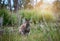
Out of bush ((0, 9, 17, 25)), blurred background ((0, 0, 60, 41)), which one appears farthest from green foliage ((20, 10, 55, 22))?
bush ((0, 9, 17, 25))

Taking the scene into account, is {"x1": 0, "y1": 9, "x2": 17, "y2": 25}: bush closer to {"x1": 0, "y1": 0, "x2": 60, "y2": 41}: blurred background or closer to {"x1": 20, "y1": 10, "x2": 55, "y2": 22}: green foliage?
{"x1": 0, "y1": 0, "x2": 60, "y2": 41}: blurred background

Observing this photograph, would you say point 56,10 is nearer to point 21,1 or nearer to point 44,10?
point 44,10

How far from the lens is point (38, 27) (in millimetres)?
2354

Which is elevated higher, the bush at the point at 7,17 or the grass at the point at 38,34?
the bush at the point at 7,17

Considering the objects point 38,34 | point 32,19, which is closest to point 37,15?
point 32,19

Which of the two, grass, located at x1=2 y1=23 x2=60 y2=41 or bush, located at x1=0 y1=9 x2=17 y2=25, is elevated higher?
bush, located at x1=0 y1=9 x2=17 y2=25

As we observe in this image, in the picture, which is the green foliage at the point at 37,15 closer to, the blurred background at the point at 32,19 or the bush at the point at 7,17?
the blurred background at the point at 32,19

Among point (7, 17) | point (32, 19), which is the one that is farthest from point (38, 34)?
point (7, 17)

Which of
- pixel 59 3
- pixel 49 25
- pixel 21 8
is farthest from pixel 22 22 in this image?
pixel 59 3

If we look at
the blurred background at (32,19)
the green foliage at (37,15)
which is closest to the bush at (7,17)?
the blurred background at (32,19)

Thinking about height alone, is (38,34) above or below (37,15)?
below

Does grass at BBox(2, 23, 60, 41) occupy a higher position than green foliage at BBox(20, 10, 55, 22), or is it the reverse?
green foliage at BBox(20, 10, 55, 22)

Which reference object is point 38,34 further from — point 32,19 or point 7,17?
point 7,17

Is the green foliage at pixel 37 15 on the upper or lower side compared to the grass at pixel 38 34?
upper
